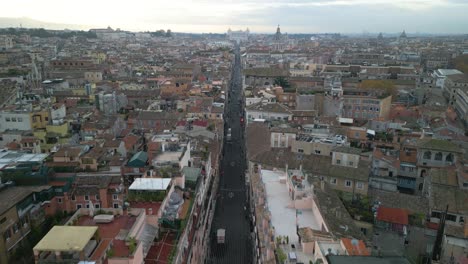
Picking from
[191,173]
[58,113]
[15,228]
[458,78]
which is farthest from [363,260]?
[458,78]

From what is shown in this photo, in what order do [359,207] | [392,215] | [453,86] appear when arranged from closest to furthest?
[392,215], [359,207], [453,86]

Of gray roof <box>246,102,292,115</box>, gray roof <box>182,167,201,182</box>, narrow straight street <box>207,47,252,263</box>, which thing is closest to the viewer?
gray roof <box>182,167,201,182</box>

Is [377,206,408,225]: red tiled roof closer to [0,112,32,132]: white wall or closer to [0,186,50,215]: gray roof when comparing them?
[0,186,50,215]: gray roof

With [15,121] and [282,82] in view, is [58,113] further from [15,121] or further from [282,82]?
[282,82]

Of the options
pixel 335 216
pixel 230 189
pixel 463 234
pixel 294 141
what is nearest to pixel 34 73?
pixel 230 189

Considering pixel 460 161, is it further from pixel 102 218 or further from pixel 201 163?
pixel 102 218

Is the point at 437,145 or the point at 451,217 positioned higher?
the point at 437,145

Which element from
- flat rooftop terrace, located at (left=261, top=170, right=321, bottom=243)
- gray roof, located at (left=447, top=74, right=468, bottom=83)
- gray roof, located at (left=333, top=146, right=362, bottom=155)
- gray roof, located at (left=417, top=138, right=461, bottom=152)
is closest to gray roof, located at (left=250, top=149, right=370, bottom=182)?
gray roof, located at (left=333, top=146, right=362, bottom=155)

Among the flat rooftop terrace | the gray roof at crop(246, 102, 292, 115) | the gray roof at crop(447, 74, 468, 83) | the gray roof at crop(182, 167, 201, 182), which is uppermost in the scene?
the gray roof at crop(447, 74, 468, 83)
